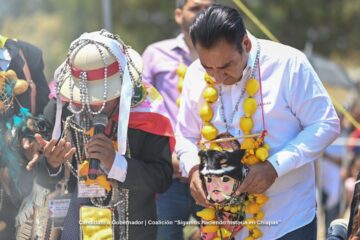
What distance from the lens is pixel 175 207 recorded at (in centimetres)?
478

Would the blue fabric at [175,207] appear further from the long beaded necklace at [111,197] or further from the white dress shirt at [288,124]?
the white dress shirt at [288,124]

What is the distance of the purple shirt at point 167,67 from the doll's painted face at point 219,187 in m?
1.24

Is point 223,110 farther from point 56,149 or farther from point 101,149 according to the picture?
point 56,149

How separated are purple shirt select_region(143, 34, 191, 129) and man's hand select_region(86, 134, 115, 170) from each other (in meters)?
1.17

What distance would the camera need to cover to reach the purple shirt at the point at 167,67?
4.93 m

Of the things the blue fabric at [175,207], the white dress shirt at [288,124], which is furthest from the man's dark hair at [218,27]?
the blue fabric at [175,207]

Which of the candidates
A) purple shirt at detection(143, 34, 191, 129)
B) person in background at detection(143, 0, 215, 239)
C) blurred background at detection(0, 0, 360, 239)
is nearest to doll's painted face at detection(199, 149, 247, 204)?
person in background at detection(143, 0, 215, 239)

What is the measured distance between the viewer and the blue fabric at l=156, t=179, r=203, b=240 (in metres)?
4.76

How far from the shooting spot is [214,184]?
12.1 ft

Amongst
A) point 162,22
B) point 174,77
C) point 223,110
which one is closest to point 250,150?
point 223,110

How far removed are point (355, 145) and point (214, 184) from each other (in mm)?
4543

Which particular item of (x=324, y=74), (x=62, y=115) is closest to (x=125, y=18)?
(x=324, y=74)

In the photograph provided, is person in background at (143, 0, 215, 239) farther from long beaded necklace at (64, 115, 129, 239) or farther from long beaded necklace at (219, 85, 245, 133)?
long beaded necklace at (219, 85, 245, 133)

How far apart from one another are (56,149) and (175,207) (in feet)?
3.95
